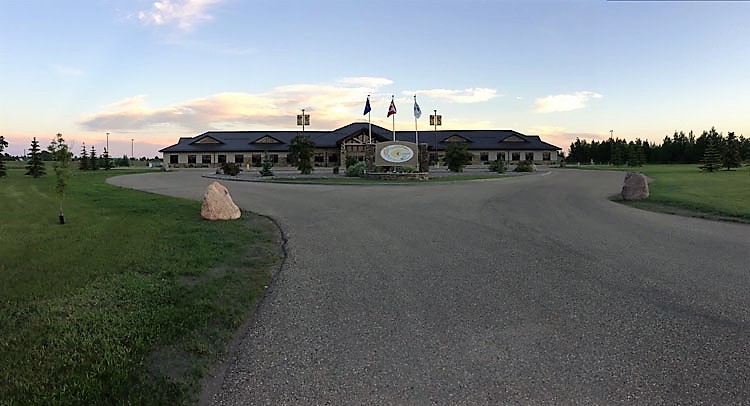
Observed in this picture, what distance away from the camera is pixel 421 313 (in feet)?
17.9

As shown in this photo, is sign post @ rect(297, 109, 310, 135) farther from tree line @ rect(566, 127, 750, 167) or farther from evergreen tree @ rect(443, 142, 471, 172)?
tree line @ rect(566, 127, 750, 167)

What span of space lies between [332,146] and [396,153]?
110 ft

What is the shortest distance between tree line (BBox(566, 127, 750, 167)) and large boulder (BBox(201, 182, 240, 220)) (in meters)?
67.0

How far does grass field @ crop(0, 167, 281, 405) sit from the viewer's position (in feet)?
12.4

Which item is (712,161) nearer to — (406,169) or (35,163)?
(406,169)

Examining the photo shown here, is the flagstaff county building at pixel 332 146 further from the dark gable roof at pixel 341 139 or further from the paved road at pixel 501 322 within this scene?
the paved road at pixel 501 322

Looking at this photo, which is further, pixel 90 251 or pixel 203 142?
pixel 203 142

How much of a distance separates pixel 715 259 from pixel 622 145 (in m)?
82.5

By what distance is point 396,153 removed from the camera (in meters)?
37.8

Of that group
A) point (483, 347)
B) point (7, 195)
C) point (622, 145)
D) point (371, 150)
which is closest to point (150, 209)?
point (7, 195)

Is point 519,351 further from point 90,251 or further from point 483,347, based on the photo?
point 90,251

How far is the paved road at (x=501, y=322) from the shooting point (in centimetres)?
377

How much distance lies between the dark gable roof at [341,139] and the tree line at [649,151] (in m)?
11.6

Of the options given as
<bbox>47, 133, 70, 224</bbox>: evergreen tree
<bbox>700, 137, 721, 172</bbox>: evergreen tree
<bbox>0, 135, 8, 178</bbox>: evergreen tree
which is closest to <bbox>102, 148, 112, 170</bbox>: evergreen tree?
<bbox>0, 135, 8, 178</bbox>: evergreen tree
